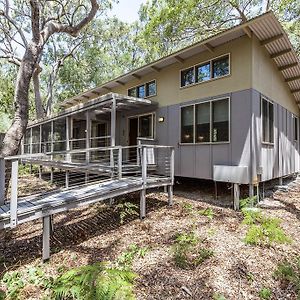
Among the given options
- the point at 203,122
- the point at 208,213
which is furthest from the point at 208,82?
the point at 208,213

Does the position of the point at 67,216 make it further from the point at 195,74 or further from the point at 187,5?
the point at 187,5

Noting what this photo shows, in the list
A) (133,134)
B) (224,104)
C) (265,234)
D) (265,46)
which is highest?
(265,46)

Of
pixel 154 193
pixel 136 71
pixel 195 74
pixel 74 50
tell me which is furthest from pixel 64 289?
pixel 74 50

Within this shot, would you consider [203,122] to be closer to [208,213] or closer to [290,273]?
[208,213]

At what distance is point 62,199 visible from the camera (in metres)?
4.48

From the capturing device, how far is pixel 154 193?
816 cm

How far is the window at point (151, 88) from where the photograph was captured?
384 inches

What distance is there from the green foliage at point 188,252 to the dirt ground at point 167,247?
0.32 ft

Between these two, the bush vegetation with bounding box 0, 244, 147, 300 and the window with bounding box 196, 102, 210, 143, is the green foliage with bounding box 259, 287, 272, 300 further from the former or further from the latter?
the window with bounding box 196, 102, 210, 143

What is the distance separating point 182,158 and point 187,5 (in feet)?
29.0

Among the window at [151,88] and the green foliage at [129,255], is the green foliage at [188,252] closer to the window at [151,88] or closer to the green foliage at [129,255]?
the green foliage at [129,255]

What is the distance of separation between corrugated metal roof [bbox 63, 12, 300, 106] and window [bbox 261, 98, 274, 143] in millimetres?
1726

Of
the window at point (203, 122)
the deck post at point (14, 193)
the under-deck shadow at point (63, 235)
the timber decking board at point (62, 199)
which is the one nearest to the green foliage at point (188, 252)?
the under-deck shadow at point (63, 235)

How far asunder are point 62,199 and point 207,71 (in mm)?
5971
